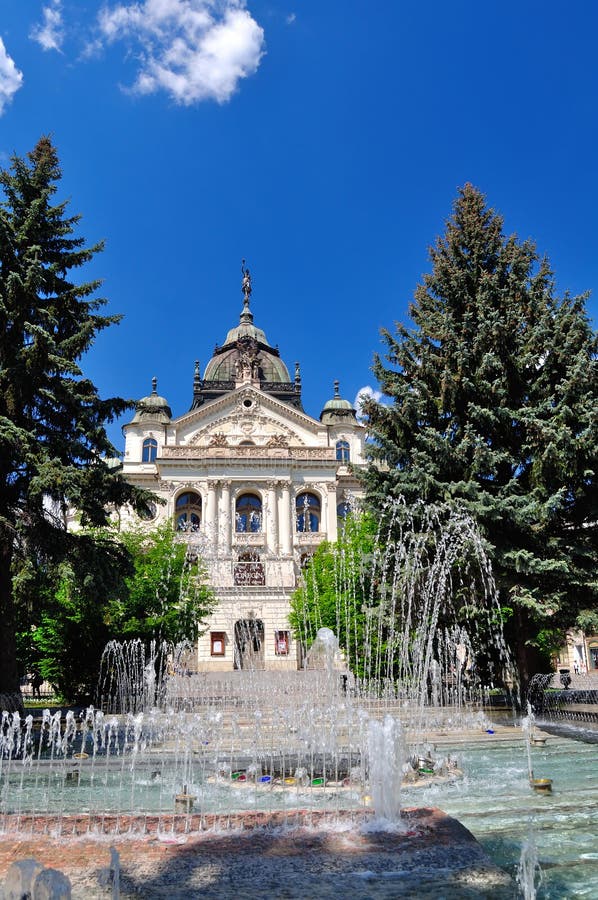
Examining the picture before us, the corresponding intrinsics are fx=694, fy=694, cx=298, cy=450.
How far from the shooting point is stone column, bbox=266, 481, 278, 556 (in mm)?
44188

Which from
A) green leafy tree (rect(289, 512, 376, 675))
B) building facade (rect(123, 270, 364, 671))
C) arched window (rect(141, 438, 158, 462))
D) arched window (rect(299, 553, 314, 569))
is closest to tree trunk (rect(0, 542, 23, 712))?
green leafy tree (rect(289, 512, 376, 675))

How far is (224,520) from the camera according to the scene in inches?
1753

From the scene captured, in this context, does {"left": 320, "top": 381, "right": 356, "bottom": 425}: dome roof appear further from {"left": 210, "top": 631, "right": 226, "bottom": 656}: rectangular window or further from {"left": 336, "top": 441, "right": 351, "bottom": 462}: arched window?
{"left": 210, "top": 631, "right": 226, "bottom": 656}: rectangular window

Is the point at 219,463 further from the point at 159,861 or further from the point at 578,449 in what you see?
the point at 159,861

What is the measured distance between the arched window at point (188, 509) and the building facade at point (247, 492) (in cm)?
7

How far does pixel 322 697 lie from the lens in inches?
832

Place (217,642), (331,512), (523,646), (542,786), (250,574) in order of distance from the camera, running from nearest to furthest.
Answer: (542,786) < (523,646) < (217,642) < (250,574) < (331,512)

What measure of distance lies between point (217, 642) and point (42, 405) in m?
28.1

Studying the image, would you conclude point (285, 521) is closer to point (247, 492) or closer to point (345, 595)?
point (247, 492)

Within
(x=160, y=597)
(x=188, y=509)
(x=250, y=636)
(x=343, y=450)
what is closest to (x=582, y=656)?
(x=343, y=450)

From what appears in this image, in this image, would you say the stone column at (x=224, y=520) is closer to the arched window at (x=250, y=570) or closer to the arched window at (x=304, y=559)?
the arched window at (x=250, y=570)

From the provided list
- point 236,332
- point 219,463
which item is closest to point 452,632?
point 219,463

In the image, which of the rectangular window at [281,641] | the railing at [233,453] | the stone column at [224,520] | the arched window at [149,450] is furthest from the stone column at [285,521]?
the arched window at [149,450]

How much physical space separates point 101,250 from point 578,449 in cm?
1233
